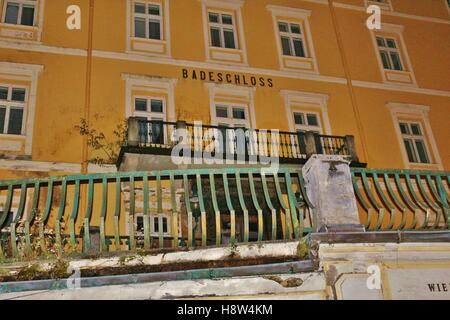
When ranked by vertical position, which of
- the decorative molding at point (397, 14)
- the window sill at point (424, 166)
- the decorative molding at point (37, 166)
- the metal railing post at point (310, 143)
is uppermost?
the decorative molding at point (397, 14)

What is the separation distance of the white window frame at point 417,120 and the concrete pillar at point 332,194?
1047 centimetres

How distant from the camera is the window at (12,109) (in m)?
12.0

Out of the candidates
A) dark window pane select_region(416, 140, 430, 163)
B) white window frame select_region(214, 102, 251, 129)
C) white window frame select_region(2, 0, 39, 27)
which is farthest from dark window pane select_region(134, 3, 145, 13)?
dark window pane select_region(416, 140, 430, 163)

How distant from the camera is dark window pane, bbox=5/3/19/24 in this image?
13.3 m

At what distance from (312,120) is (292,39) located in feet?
10.8

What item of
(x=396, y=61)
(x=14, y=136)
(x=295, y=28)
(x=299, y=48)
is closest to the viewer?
(x=14, y=136)

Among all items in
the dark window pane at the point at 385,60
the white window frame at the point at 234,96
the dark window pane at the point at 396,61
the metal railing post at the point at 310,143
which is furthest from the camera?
the dark window pane at the point at 396,61

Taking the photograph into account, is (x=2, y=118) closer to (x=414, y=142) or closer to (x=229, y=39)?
(x=229, y=39)

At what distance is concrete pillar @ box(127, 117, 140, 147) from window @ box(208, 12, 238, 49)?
15.1ft

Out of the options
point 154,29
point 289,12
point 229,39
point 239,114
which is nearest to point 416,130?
point 289,12

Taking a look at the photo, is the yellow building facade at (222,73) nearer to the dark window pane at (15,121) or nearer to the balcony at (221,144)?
the dark window pane at (15,121)

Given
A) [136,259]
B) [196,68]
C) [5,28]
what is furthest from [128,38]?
[136,259]

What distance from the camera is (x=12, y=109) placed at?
1232 centimetres

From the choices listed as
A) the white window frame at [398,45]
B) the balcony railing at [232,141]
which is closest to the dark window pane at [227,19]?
the balcony railing at [232,141]
